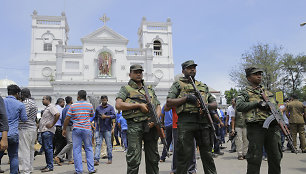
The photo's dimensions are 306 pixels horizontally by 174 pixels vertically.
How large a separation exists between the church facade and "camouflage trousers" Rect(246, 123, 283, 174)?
116 feet

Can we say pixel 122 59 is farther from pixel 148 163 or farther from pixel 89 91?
pixel 148 163

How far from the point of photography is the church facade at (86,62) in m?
39.5

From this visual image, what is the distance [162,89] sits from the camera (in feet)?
140

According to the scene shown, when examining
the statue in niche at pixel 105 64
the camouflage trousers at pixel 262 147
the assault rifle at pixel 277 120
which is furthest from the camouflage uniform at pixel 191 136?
the statue in niche at pixel 105 64

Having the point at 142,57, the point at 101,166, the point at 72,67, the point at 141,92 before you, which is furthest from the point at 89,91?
the point at 141,92

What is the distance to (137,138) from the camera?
13.8 feet

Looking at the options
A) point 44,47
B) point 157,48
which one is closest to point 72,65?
point 44,47

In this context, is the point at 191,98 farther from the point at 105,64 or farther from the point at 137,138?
the point at 105,64

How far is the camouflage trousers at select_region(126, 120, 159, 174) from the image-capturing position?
413 cm

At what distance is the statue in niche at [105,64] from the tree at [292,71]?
26.1 metres

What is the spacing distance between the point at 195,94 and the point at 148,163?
1357mm

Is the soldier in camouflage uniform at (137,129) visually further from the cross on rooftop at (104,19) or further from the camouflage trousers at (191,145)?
the cross on rooftop at (104,19)

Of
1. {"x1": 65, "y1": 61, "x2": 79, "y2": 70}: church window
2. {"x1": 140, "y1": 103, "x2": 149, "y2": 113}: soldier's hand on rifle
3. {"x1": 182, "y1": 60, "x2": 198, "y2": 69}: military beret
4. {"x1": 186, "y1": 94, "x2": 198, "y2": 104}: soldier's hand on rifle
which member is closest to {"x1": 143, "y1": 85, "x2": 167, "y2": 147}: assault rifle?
{"x1": 140, "y1": 103, "x2": 149, "y2": 113}: soldier's hand on rifle

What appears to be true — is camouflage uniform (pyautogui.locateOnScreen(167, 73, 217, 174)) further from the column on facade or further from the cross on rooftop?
the cross on rooftop
